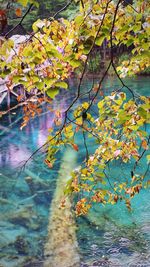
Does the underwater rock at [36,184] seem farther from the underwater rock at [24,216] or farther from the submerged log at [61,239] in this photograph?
the underwater rock at [24,216]

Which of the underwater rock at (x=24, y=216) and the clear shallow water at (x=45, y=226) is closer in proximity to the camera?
the clear shallow water at (x=45, y=226)

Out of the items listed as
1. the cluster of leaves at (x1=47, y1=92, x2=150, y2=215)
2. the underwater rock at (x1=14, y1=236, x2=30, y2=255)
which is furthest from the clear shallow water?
the cluster of leaves at (x1=47, y1=92, x2=150, y2=215)

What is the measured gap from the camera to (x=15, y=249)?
156 inches

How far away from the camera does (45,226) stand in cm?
439

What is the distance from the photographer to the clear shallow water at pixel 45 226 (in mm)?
3686

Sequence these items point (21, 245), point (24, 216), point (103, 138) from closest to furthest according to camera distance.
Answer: point (103, 138) < point (21, 245) < point (24, 216)

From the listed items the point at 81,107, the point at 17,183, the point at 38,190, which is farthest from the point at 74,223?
the point at 81,107

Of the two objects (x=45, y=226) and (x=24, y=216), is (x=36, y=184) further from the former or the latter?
(x=45, y=226)

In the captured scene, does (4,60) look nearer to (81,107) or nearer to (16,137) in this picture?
(81,107)

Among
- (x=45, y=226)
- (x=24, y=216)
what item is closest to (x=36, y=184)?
(x=24, y=216)

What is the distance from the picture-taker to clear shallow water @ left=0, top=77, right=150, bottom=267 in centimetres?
369

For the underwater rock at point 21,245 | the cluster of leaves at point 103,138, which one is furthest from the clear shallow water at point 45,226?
the cluster of leaves at point 103,138

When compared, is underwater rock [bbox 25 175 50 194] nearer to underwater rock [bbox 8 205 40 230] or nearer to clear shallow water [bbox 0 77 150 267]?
clear shallow water [bbox 0 77 150 267]

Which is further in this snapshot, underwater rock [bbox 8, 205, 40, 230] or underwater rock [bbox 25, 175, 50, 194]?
underwater rock [bbox 25, 175, 50, 194]
